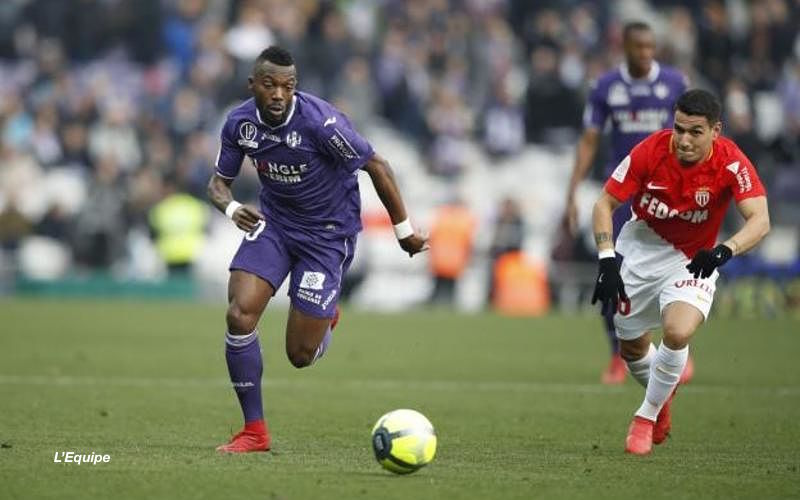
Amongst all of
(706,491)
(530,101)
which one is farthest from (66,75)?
(706,491)

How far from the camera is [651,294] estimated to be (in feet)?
35.9

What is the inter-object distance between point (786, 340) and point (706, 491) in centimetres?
1226

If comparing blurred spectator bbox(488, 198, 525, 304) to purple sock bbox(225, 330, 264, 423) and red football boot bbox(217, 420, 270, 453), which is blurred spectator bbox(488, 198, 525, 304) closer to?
purple sock bbox(225, 330, 264, 423)

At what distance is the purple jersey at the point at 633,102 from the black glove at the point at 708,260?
4.18 metres

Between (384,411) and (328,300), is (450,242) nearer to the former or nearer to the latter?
(384,411)

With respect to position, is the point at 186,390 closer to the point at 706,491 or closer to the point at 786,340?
the point at 706,491

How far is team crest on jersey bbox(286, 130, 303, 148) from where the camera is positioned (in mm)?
10281

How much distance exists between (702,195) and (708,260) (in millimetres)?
677

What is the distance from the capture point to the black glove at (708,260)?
9.93m

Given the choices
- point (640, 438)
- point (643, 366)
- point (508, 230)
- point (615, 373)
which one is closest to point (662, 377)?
point (640, 438)

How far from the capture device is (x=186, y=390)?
1413 centimetres

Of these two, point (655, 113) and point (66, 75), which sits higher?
point (655, 113)

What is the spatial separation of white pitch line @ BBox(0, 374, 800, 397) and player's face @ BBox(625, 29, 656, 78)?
2839mm

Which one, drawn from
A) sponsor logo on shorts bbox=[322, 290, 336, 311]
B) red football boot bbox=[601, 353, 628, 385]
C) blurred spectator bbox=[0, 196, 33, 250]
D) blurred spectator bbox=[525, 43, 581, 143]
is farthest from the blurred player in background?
blurred spectator bbox=[0, 196, 33, 250]
